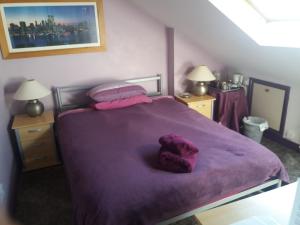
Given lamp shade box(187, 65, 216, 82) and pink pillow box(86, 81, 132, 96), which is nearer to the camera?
pink pillow box(86, 81, 132, 96)

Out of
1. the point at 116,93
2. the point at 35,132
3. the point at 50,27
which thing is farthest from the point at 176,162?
the point at 50,27

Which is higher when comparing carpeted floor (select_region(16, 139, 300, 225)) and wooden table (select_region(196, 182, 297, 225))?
wooden table (select_region(196, 182, 297, 225))

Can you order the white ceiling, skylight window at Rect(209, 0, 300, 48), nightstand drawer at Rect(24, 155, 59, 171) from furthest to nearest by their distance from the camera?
nightstand drawer at Rect(24, 155, 59, 171) < the white ceiling < skylight window at Rect(209, 0, 300, 48)

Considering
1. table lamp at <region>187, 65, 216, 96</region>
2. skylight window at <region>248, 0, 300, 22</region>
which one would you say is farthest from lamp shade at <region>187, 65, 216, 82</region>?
skylight window at <region>248, 0, 300, 22</region>

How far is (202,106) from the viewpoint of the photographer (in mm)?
3412

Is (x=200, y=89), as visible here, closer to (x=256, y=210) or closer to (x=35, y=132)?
(x=35, y=132)

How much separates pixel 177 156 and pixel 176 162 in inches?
1.8

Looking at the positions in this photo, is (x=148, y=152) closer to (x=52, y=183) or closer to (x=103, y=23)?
(x=52, y=183)

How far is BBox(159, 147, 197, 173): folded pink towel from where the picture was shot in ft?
5.81

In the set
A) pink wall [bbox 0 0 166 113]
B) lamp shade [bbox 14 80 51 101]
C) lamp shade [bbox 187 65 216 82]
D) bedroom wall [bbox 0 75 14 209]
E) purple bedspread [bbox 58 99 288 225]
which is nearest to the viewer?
purple bedspread [bbox 58 99 288 225]

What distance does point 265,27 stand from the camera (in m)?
2.55

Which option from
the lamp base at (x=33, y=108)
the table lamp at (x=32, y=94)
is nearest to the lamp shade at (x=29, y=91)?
the table lamp at (x=32, y=94)

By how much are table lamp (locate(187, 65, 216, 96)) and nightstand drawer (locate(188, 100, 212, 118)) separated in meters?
0.18

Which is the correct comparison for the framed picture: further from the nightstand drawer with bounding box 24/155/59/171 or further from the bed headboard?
the nightstand drawer with bounding box 24/155/59/171
